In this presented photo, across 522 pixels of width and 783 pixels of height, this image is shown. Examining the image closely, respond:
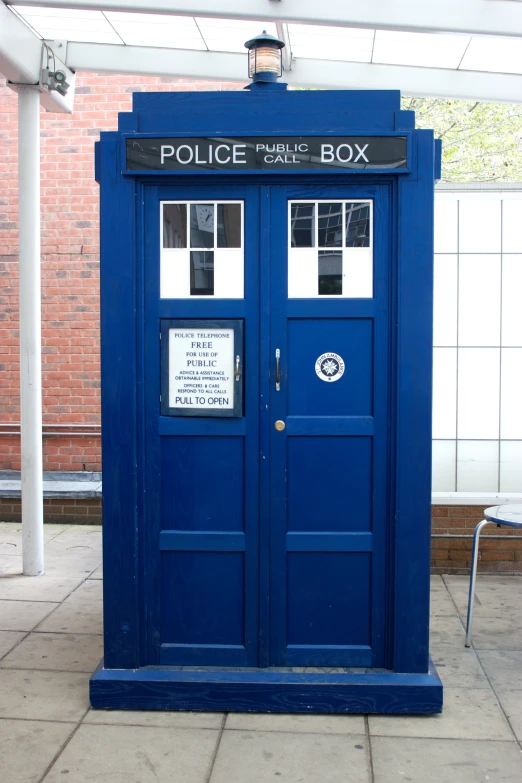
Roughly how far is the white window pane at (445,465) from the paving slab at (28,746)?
3279mm

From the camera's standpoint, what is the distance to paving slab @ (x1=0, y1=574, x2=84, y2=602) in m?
5.40

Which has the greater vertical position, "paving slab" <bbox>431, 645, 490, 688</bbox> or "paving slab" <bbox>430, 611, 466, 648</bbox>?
"paving slab" <bbox>430, 611, 466, 648</bbox>

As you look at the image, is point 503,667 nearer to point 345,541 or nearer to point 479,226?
point 345,541

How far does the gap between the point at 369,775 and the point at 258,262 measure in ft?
7.27

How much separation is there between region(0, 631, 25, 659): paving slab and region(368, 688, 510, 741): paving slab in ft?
6.78

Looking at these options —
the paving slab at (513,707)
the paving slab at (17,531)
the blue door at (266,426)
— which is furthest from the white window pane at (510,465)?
the paving slab at (17,531)

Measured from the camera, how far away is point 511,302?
5.83 meters

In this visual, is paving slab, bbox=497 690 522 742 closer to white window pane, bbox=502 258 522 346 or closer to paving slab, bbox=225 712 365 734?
paving slab, bbox=225 712 365 734

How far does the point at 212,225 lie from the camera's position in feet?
12.2

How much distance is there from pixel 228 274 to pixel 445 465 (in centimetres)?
283

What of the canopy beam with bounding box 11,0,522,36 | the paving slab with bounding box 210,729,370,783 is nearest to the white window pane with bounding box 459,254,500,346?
the canopy beam with bounding box 11,0,522,36

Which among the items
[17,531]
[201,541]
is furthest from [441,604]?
[17,531]

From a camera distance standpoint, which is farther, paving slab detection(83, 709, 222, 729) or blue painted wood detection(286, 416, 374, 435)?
blue painted wood detection(286, 416, 374, 435)

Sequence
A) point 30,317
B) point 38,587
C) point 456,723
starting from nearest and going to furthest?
point 456,723, point 38,587, point 30,317
